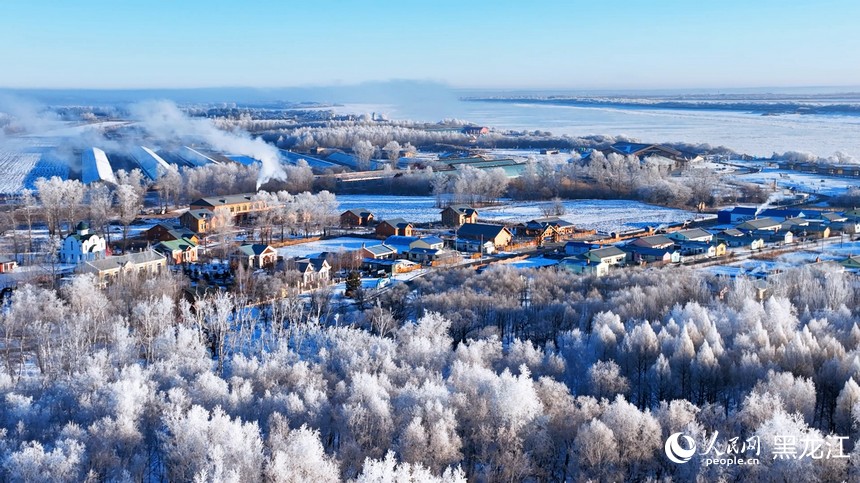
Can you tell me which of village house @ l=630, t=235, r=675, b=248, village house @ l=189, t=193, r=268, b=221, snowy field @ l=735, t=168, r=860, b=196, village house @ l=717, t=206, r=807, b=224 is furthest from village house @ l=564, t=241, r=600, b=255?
snowy field @ l=735, t=168, r=860, b=196

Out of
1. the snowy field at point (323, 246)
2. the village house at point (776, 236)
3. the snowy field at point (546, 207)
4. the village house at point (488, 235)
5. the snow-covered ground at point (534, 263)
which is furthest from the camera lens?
the snowy field at point (546, 207)

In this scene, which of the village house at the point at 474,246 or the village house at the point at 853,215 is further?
the village house at the point at 853,215

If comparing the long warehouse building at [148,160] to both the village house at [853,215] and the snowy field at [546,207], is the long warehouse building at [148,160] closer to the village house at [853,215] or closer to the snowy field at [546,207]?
the snowy field at [546,207]

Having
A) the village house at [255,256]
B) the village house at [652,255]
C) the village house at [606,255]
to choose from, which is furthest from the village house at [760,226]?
the village house at [255,256]

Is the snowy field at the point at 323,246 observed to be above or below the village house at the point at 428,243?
below

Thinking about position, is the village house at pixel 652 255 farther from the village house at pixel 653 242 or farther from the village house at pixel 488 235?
the village house at pixel 488 235

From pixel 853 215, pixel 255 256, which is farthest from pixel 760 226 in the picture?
pixel 255 256

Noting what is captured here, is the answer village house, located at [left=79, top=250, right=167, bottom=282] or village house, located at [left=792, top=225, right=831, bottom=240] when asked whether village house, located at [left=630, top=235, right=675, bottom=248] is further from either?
village house, located at [left=79, top=250, right=167, bottom=282]

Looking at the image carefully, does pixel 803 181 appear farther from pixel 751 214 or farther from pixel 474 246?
pixel 474 246

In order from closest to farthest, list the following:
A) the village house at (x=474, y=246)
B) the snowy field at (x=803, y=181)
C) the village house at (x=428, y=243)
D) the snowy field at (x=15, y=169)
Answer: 1. the village house at (x=428, y=243)
2. the village house at (x=474, y=246)
3. the snowy field at (x=803, y=181)
4. the snowy field at (x=15, y=169)

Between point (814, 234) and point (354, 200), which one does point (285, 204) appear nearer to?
point (354, 200)
